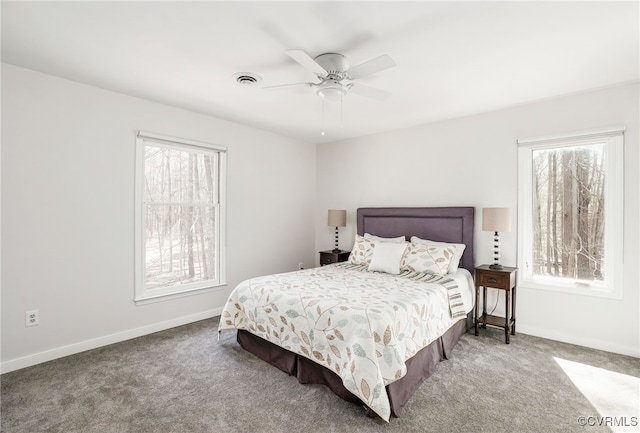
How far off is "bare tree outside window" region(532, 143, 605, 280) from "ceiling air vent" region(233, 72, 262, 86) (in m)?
3.16

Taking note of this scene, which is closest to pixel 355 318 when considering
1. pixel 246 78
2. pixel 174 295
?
pixel 246 78

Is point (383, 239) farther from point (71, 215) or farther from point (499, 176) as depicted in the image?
point (71, 215)

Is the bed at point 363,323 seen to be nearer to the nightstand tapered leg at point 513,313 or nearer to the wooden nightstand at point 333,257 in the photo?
the nightstand tapered leg at point 513,313

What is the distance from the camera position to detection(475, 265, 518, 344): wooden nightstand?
3172mm

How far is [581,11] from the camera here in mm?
1869

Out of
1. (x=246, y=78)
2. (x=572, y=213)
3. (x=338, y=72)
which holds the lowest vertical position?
(x=572, y=213)

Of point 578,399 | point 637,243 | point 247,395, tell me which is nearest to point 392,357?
point 247,395

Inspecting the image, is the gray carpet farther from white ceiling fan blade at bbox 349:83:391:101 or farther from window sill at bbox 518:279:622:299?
white ceiling fan blade at bbox 349:83:391:101

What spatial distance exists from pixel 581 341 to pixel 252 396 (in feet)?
10.7

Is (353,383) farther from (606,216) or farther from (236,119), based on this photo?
(236,119)

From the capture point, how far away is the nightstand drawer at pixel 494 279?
318 centimetres

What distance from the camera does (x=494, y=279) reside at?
3275 millimetres

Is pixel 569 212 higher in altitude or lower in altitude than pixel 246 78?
lower

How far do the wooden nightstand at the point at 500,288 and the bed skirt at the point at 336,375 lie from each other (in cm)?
51
